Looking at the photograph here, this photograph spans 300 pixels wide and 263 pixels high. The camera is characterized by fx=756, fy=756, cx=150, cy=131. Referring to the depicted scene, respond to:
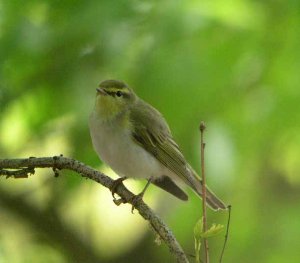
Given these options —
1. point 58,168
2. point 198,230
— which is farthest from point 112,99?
point 198,230

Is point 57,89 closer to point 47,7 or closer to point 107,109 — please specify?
point 47,7

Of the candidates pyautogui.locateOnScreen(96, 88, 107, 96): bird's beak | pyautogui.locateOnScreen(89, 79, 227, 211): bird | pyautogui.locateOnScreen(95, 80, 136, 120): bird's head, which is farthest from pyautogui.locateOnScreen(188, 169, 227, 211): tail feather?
pyautogui.locateOnScreen(96, 88, 107, 96): bird's beak

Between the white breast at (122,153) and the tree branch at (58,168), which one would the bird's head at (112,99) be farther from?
the tree branch at (58,168)

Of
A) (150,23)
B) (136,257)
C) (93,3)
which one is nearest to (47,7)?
(93,3)

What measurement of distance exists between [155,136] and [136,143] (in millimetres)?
185

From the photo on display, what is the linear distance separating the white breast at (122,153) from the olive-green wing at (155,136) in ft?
0.18

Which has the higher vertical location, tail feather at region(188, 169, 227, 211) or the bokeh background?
the bokeh background

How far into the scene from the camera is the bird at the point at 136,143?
4.77 m

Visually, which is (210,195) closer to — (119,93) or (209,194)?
(209,194)

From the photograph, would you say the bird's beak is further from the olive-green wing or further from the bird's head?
the olive-green wing

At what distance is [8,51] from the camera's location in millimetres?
3924

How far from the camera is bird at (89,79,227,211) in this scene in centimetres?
477

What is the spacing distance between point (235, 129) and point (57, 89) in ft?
3.47

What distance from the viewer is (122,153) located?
191 inches
